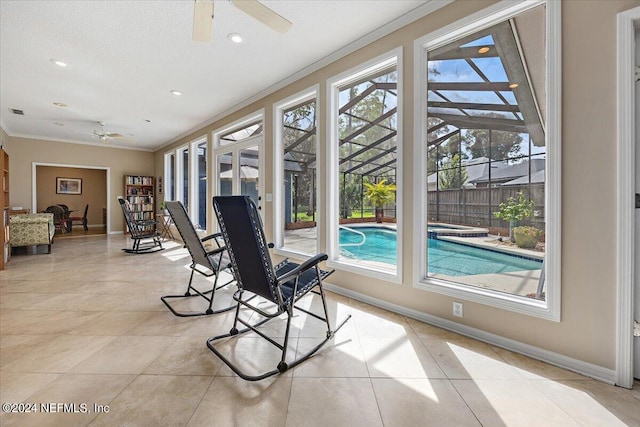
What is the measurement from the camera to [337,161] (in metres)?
3.46

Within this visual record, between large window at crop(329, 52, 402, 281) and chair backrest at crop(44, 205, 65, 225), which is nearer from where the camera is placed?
large window at crop(329, 52, 402, 281)

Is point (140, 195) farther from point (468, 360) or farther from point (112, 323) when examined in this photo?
point (468, 360)

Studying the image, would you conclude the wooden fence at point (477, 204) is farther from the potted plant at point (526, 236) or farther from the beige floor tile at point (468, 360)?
the beige floor tile at point (468, 360)

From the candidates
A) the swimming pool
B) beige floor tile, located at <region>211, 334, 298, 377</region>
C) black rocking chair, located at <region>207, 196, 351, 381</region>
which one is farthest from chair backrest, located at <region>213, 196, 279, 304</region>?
the swimming pool

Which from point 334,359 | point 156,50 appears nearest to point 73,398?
point 334,359

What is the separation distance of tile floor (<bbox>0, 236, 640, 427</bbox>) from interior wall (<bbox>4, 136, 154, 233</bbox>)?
271 inches

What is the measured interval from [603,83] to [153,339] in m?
3.50

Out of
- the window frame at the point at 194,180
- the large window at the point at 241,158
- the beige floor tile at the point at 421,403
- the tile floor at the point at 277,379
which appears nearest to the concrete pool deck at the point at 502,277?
the tile floor at the point at 277,379

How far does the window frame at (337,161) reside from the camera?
2707mm

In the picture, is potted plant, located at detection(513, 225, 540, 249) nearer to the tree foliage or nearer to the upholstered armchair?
the tree foliage

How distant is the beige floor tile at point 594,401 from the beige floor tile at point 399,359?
596 mm

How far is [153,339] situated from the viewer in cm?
220

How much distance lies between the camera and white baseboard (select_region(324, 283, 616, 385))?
1737mm

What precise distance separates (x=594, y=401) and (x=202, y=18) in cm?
332
